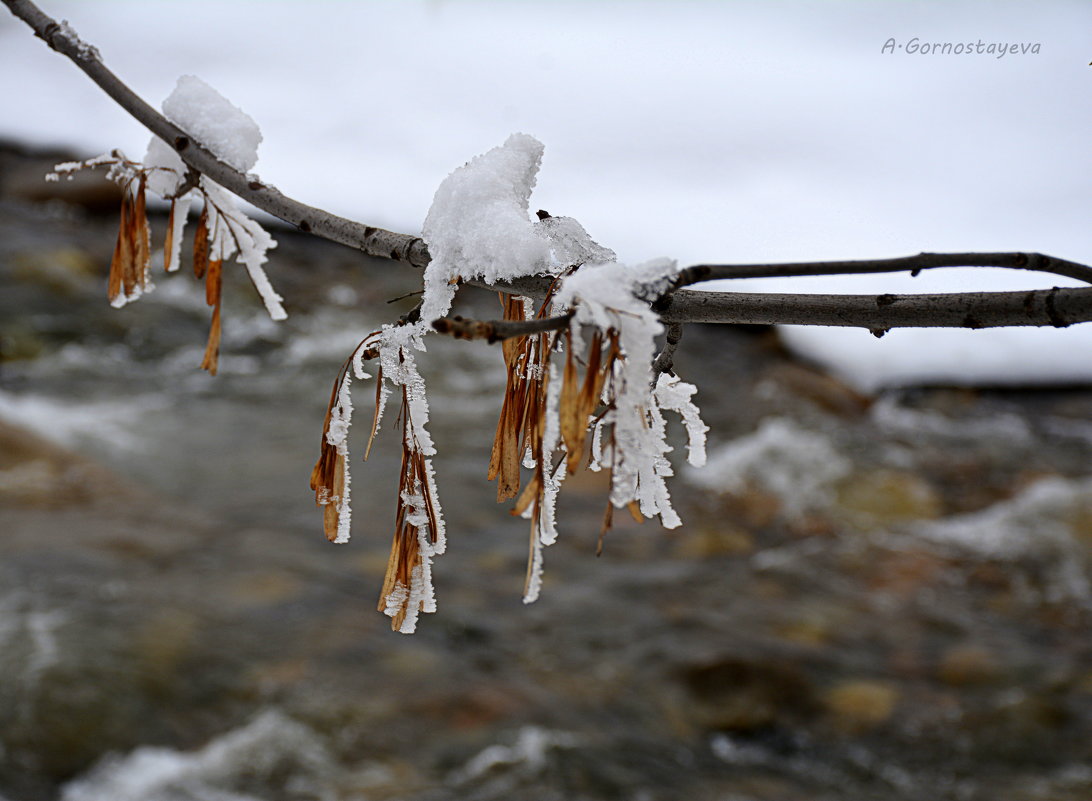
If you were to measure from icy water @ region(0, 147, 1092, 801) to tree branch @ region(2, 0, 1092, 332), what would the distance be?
7.15 ft

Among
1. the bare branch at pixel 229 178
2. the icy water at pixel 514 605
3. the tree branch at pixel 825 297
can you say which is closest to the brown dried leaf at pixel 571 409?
the tree branch at pixel 825 297

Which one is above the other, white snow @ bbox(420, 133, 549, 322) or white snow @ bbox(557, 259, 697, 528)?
white snow @ bbox(420, 133, 549, 322)

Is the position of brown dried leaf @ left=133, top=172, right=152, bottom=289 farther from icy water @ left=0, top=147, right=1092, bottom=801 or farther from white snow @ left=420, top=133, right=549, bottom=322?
icy water @ left=0, top=147, right=1092, bottom=801

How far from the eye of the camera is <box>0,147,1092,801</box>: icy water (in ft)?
Result: 9.37

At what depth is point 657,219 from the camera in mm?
7289

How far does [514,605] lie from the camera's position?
377 cm

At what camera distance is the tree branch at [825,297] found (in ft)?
2.18

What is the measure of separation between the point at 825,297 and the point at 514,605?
317 cm

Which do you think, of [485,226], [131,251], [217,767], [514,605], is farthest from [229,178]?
[514,605]

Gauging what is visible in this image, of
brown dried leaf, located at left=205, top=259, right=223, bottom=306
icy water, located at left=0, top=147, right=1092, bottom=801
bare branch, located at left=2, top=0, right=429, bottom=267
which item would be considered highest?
bare branch, located at left=2, top=0, right=429, bottom=267

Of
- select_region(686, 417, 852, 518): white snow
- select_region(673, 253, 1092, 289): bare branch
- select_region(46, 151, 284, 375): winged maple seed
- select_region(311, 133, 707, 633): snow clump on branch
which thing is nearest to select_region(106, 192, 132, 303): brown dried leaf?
select_region(46, 151, 284, 375): winged maple seed

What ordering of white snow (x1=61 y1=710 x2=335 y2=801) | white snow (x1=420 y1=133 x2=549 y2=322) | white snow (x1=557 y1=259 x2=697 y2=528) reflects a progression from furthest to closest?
white snow (x1=61 y1=710 x2=335 y2=801), white snow (x1=420 y1=133 x2=549 y2=322), white snow (x1=557 y1=259 x2=697 y2=528)

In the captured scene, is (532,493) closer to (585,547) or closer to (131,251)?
(131,251)

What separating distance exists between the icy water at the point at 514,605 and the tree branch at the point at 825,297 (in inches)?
85.8
